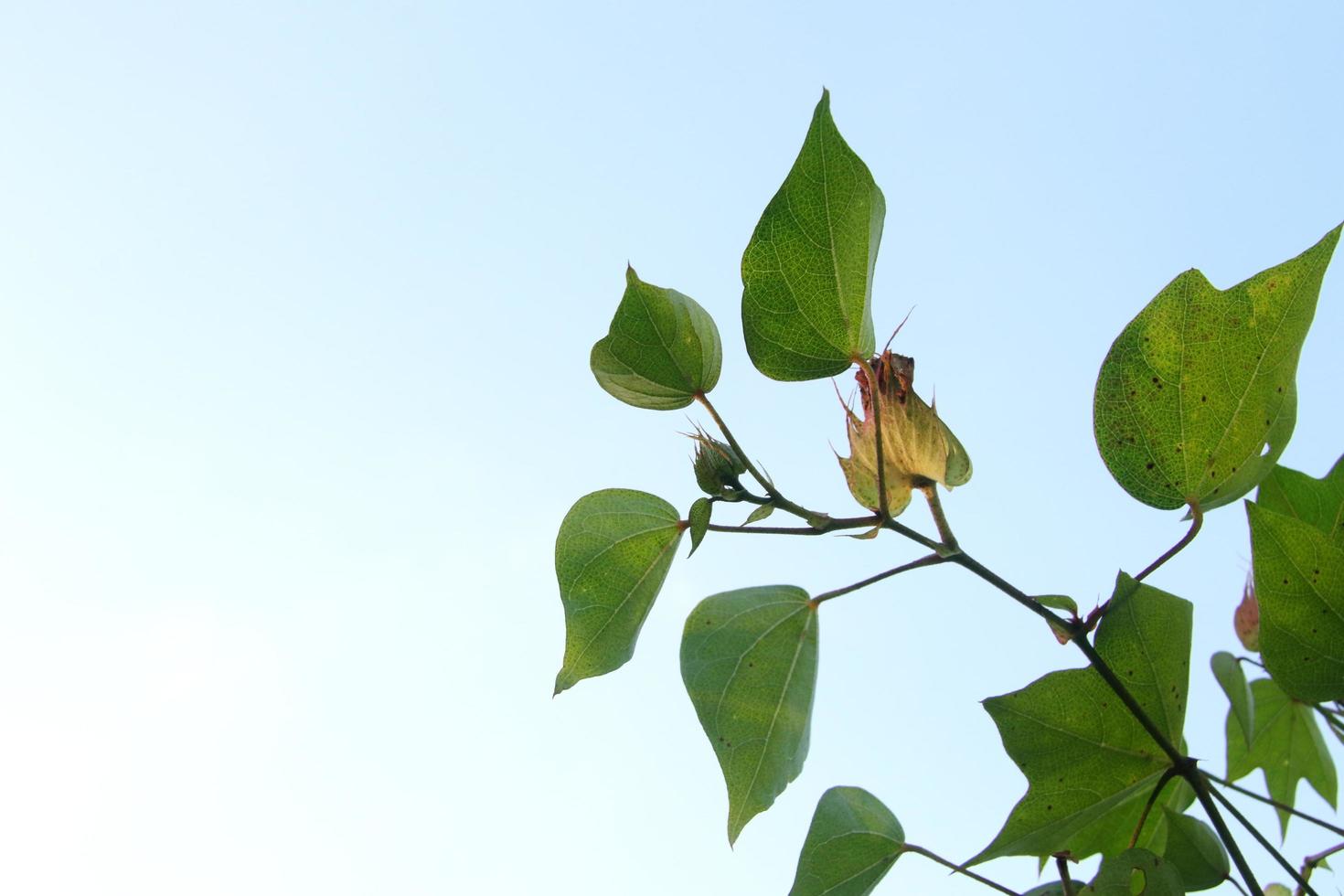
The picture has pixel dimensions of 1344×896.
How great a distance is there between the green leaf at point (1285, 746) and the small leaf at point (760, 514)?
2.31 ft

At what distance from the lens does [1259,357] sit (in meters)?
0.67

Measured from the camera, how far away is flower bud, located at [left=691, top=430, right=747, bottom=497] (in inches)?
31.4

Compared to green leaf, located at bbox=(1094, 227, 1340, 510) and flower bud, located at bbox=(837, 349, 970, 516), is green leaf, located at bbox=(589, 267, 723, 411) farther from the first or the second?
green leaf, located at bbox=(1094, 227, 1340, 510)

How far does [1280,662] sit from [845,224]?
1.22ft

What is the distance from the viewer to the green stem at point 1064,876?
0.73 metres

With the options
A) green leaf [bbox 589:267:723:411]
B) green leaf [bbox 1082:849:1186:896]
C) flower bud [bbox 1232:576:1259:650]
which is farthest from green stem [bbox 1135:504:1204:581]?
flower bud [bbox 1232:576:1259:650]

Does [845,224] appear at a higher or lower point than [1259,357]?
higher

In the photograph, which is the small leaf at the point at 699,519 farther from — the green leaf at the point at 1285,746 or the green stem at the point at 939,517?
the green leaf at the point at 1285,746

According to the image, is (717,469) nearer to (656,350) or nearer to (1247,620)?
(656,350)

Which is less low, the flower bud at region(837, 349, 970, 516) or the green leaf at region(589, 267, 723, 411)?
the green leaf at region(589, 267, 723, 411)

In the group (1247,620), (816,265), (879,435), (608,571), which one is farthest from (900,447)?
(1247,620)

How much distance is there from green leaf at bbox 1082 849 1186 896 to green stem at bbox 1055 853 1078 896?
2.9 inches

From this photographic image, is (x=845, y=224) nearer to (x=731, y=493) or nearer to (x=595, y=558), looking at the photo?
(x=731, y=493)

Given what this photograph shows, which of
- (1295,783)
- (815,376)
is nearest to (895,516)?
(815,376)
